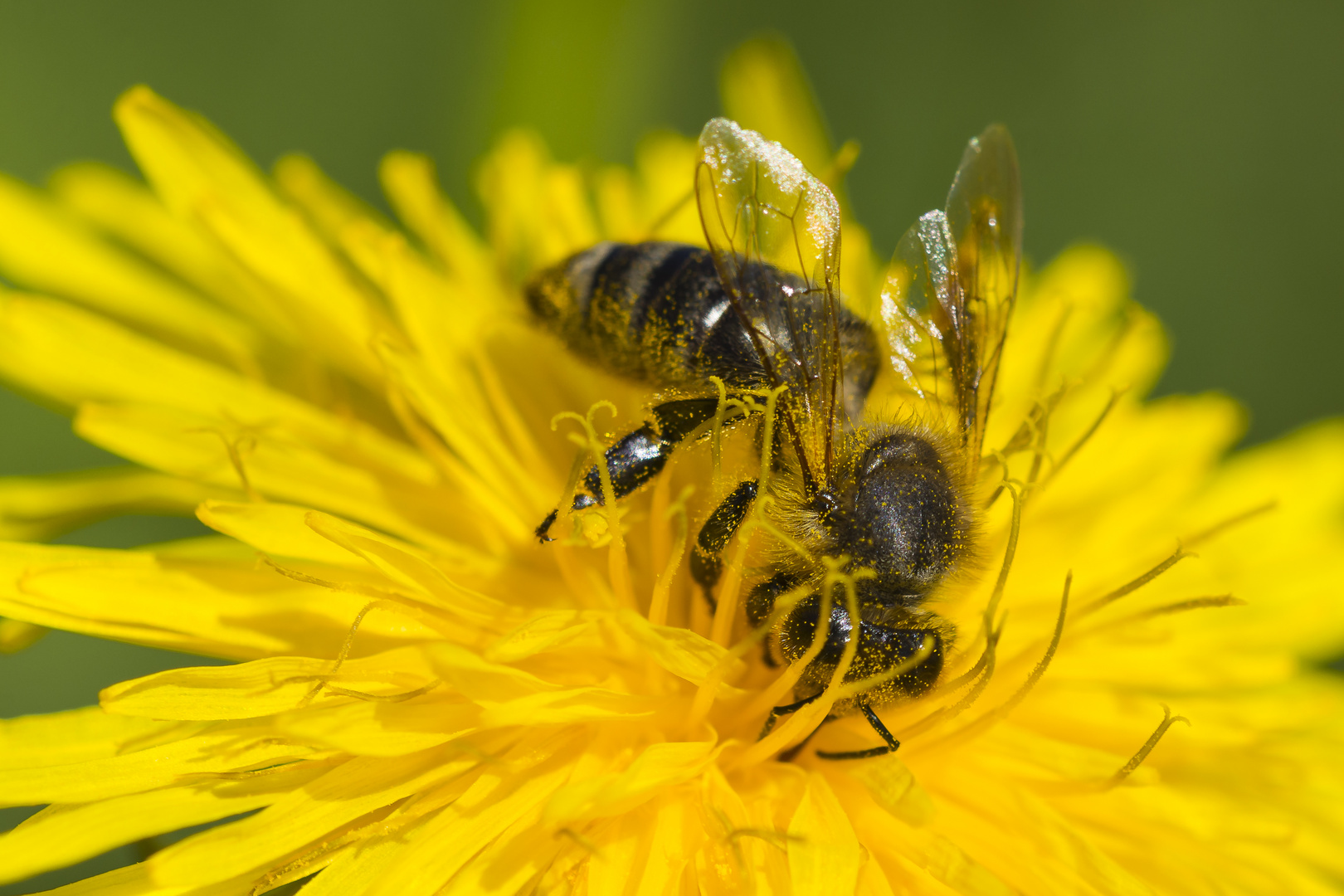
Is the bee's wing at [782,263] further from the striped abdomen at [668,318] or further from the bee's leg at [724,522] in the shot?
the bee's leg at [724,522]

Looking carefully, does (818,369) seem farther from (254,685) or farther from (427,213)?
(427,213)

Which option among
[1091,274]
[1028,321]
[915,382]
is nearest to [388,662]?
[915,382]

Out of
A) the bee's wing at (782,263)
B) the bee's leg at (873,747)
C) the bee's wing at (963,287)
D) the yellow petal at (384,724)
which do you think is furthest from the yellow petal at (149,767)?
the bee's wing at (963,287)

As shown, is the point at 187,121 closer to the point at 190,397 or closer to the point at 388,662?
the point at 190,397

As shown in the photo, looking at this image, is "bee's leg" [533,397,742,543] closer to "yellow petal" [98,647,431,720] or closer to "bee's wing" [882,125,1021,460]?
"yellow petal" [98,647,431,720]

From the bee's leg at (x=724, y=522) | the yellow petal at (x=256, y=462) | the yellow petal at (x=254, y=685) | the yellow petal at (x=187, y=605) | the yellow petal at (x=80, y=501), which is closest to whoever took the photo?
the yellow petal at (x=254, y=685)

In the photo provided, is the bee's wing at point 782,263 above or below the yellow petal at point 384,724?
above
